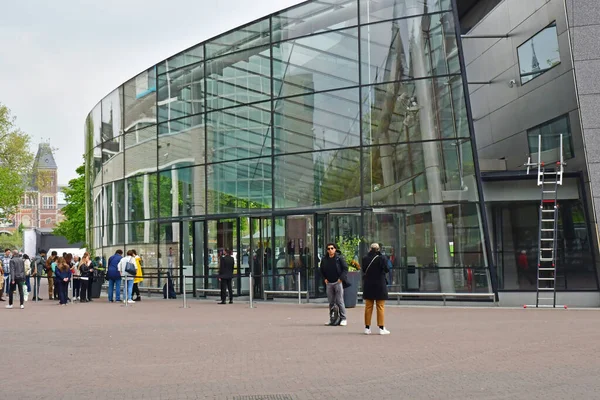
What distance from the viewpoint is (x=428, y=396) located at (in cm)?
945

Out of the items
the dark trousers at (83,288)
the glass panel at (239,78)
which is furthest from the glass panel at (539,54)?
the dark trousers at (83,288)

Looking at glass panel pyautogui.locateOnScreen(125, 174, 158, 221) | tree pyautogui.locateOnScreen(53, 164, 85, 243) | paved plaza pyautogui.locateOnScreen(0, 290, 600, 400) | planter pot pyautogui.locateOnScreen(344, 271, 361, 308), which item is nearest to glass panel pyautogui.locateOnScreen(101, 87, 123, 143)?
glass panel pyautogui.locateOnScreen(125, 174, 158, 221)

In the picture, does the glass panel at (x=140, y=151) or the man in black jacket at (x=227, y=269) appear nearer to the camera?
the man in black jacket at (x=227, y=269)

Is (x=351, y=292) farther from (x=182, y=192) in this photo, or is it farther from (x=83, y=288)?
(x=83, y=288)

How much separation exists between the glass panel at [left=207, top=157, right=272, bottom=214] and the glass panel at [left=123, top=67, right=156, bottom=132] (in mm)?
4872

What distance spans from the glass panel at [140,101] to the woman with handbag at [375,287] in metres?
18.2

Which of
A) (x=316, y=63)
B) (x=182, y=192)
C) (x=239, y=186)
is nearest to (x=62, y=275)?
(x=182, y=192)

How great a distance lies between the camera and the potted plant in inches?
985

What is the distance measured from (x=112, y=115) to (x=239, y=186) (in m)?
10.9

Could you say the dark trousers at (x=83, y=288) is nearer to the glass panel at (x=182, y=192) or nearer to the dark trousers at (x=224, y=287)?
the glass panel at (x=182, y=192)

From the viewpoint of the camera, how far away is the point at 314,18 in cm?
2841

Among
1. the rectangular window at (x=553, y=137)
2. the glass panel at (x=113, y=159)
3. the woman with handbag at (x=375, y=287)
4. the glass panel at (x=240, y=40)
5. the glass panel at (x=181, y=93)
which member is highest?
the glass panel at (x=240, y=40)

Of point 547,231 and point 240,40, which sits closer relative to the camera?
point 547,231

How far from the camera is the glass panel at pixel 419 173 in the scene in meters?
25.6
